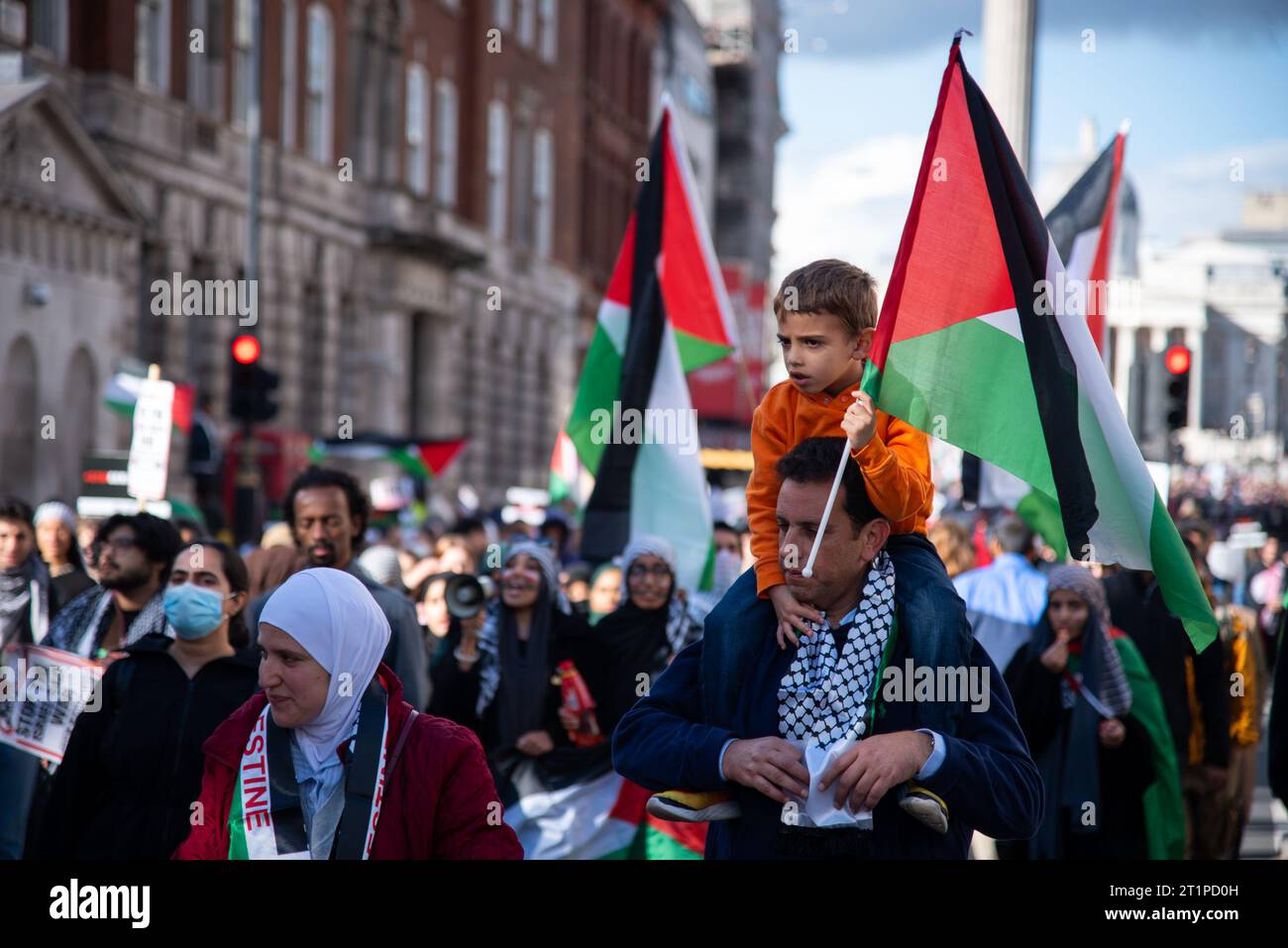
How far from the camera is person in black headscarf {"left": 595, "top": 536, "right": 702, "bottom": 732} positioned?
873 centimetres

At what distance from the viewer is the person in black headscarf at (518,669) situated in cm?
848

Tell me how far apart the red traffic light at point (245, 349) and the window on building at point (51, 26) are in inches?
325

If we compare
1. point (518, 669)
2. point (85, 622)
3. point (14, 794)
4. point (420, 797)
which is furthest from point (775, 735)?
point (518, 669)

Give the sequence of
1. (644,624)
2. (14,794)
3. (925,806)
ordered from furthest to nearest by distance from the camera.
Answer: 1. (644,624)
2. (14,794)
3. (925,806)

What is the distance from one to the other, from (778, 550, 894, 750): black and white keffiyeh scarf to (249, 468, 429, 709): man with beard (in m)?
3.09

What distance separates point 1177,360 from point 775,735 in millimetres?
15964

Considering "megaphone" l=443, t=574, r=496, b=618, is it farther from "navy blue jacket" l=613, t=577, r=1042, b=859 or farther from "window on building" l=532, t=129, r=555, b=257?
"window on building" l=532, t=129, r=555, b=257

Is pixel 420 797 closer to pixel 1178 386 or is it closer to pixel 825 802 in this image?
pixel 825 802

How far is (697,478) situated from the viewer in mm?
9719

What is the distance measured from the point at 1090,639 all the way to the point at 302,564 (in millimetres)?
3199

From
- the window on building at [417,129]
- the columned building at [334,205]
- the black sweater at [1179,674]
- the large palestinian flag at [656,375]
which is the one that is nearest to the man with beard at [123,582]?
the large palestinian flag at [656,375]

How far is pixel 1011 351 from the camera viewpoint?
4680 mm

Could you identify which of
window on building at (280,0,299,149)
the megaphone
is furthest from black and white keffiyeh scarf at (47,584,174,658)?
window on building at (280,0,299,149)

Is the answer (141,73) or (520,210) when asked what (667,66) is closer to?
(520,210)
